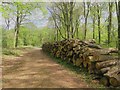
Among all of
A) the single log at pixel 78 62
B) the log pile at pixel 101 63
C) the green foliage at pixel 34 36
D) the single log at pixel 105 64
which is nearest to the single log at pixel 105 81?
the log pile at pixel 101 63

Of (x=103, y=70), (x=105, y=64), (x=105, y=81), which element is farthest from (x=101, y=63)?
(x=105, y=81)

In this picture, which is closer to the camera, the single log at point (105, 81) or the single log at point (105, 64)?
the single log at point (105, 81)

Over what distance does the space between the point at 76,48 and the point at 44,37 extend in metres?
52.3

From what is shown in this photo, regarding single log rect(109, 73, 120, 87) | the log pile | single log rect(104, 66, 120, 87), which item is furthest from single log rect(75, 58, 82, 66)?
single log rect(109, 73, 120, 87)

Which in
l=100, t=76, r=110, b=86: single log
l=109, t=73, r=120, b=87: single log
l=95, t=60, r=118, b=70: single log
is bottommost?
l=100, t=76, r=110, b=86: single log

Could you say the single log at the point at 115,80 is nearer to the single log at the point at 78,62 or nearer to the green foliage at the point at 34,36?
the single log at the point at 78,62

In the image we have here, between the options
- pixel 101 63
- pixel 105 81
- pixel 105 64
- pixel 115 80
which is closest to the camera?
pixel 115 80

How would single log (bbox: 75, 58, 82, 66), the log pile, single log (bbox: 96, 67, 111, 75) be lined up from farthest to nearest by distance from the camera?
single log (bbox: 75, 58, 82, 66) → single log (bbox: 96, 67, 111, 75) → the log pile

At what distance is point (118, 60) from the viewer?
745cm

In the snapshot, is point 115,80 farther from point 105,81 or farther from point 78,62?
point 78,62

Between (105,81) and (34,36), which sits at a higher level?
(34,36)

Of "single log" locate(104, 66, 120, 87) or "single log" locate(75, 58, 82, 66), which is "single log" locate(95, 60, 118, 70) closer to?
"single log" locate(104, 66, 120, 87)

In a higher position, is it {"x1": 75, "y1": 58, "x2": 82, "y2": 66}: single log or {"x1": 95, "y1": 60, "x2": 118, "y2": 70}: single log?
{"x1": 95, "y1": 60, "x2": 118, "y2": 70}: single log

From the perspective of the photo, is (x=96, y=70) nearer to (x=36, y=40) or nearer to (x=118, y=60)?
(x=118, y=60)
